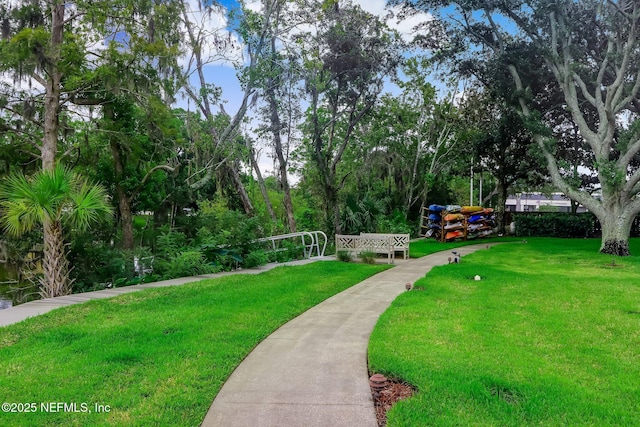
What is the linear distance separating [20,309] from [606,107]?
1798 centimetres

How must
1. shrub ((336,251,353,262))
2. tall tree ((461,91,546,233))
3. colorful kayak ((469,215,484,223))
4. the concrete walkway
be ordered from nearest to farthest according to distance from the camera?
the concrete walkway → shrub ((336,251,353,262)) → colorful kayak ((469,215,484,223)) → tall tree ((461,91,546,233))

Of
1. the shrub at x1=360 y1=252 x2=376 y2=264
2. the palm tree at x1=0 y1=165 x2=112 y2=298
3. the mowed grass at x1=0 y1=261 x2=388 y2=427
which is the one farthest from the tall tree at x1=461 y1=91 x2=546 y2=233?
the palm tree at x1=0 y1=165 x2=112 y2=298

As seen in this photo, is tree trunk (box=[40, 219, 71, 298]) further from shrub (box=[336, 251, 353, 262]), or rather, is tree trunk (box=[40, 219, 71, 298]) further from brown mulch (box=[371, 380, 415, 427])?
shrub (box=[336, 251, 353, 262])

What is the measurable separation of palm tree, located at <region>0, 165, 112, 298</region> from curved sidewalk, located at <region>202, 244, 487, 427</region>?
419 cm

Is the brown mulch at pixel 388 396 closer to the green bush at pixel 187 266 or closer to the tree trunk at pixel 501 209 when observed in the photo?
the green bush at pixel 187 266

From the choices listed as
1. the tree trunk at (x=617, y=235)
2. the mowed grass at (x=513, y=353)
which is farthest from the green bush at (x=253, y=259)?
the tree trunk at (x=617, y=235)

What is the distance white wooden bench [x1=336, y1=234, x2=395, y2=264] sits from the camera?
1319 centimetres

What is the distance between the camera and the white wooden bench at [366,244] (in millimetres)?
13188

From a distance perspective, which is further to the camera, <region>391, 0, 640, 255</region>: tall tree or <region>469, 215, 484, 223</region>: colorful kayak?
<region>469, 215, 484, 223</region>: colorful kayak

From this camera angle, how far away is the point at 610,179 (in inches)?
614

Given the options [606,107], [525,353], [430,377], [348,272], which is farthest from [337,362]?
[606,107]

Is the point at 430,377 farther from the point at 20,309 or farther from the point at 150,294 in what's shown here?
the point at 20,309

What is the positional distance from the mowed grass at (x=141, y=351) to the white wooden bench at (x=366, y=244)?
18.0ft

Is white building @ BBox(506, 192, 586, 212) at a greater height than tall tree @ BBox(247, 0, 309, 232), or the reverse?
tall tree @ BBox(247, 0, 309, 232)
